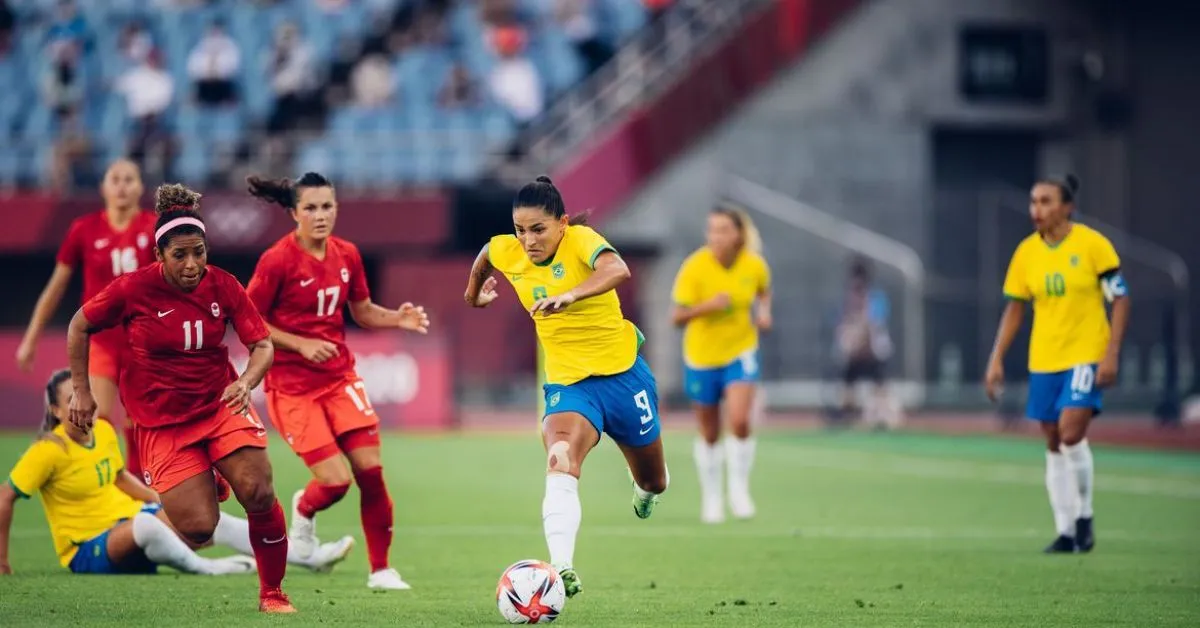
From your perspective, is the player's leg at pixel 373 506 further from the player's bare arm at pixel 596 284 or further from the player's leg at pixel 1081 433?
the player's leg at pixel 1081 433

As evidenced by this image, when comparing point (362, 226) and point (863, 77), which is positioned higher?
point (863, 77)

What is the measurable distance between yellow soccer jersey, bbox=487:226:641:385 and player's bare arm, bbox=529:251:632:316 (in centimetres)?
19

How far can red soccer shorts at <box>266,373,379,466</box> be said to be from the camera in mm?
10875

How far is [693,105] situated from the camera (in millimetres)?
32344

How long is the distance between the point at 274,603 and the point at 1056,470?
613 cm

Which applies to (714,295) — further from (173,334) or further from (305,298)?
(173,334)

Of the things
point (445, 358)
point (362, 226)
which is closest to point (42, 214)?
point (362, 226)

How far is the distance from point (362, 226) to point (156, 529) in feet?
63.5

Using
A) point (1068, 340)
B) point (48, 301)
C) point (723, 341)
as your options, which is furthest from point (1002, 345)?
point (48, 301)

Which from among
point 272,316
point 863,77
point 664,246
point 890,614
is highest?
point 863,77

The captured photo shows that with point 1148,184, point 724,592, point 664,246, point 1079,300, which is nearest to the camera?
point 724,592

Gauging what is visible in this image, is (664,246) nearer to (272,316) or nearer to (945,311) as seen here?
(945,311)

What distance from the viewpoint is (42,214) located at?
29.9 m

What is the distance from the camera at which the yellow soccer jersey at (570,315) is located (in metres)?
9.88
